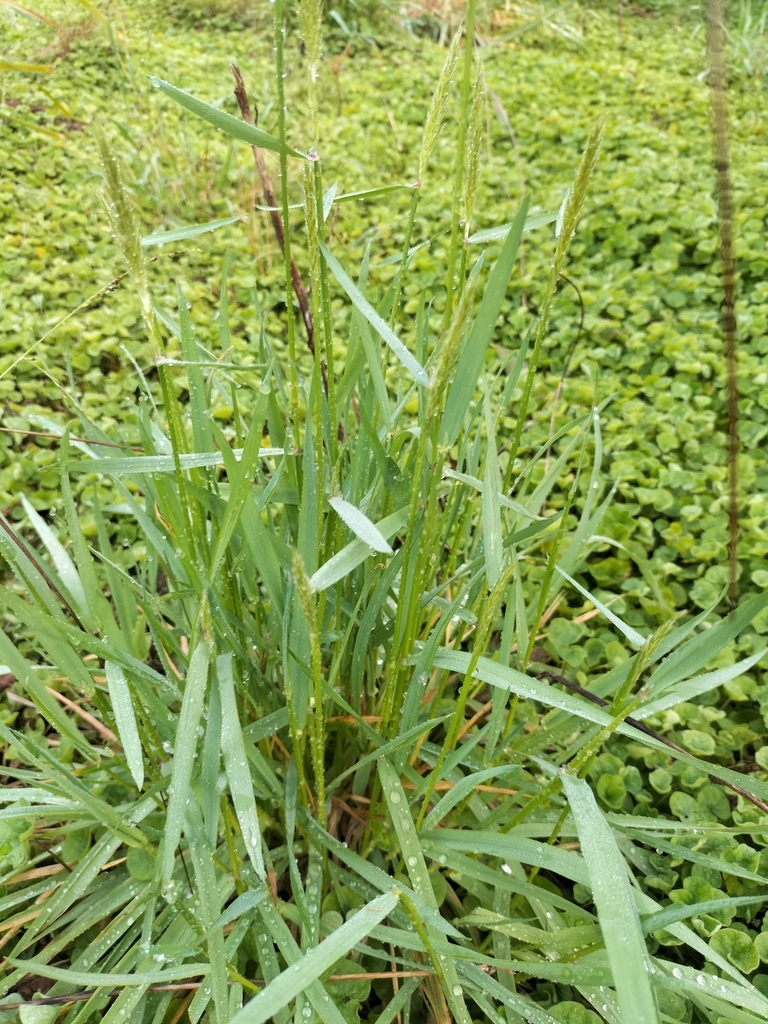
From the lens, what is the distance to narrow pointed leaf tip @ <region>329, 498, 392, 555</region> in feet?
1.79

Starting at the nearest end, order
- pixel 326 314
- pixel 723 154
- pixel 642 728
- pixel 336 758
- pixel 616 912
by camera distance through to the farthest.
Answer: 1. pixel 723 154
2. pixel 616 912
3. pixel 326 314
4. pixel 642 728
5. pixel 336 758

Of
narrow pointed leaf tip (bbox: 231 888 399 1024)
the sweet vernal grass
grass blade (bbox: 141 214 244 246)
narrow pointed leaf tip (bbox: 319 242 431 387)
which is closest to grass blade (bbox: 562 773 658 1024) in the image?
the sweet vernal grass

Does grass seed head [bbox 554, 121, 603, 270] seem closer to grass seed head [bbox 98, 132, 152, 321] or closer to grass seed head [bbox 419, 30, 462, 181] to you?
grass seed head [bbox 419, 30, 462, 181]

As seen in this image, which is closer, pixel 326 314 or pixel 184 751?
pixel 184 751

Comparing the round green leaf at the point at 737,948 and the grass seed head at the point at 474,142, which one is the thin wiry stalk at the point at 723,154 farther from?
the round green leaf at the point at 737,948

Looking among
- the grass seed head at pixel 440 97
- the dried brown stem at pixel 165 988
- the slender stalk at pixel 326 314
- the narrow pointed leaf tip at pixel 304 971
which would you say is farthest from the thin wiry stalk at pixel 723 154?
the dried brown stem at pixel 165 988

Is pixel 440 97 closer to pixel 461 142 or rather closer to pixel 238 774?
pixel 461 142

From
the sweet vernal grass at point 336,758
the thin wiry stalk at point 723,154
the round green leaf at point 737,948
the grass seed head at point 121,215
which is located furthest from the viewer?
the round green leaf at point 737,948

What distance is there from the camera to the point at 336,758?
98 centimetres

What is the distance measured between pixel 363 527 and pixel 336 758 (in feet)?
1.77

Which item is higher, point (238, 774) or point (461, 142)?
point (461, 142)

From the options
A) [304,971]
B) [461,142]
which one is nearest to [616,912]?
[304,971]

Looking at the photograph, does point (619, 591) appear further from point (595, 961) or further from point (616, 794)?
point (595, 961)

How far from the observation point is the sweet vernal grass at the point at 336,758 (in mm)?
593
